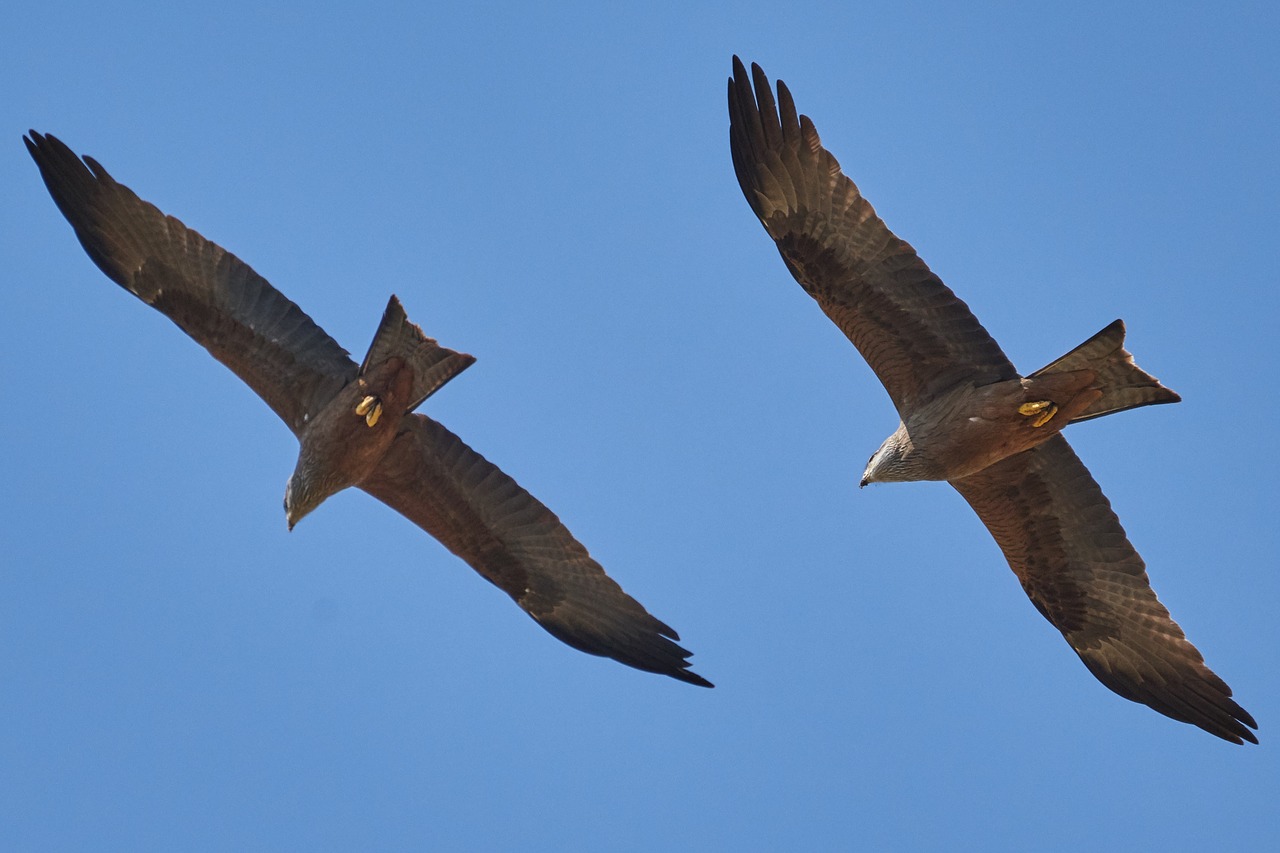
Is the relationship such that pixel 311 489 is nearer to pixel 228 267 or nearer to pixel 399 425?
pixel 399 425

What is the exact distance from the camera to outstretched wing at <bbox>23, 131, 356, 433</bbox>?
34.5 feet

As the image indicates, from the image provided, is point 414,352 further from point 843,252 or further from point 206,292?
point 843,252

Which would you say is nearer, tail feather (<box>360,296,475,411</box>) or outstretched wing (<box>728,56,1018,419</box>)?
outstretched wing (<box>728,56,1018,419</box>)

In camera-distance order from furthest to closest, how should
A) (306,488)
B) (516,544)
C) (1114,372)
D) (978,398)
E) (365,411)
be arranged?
(516,544), (306,488), (365,411), (978,398), (1114,372)

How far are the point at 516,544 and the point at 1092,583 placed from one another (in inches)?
173

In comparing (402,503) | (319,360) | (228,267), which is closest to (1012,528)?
(402,503)

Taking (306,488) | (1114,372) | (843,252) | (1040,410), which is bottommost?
(306,488)

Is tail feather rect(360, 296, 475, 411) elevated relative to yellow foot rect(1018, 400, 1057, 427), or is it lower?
lower

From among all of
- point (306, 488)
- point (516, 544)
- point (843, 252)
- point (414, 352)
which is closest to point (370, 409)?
point (414, 352)

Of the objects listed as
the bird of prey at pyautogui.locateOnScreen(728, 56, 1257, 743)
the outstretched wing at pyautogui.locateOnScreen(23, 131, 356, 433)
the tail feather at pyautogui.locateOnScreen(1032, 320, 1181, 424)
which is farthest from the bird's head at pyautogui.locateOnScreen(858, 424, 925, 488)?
the outstretched wing at pyautogui.locateOnScreen(23, 131, 356, 433)

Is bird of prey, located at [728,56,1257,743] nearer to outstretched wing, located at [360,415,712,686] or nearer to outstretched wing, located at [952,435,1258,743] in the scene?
outstretched wing, located at [952,435,1258,743]

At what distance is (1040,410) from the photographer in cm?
976

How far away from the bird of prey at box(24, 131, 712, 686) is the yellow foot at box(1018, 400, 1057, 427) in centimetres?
322

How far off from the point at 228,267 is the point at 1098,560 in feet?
22.3
